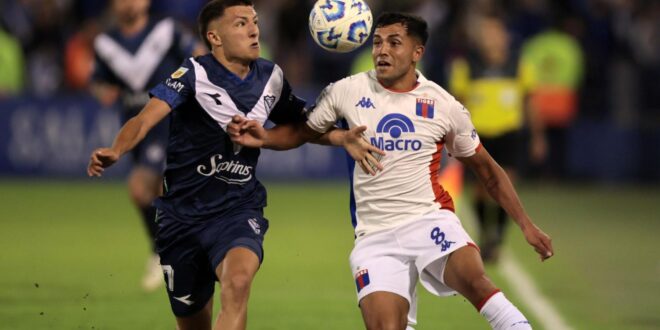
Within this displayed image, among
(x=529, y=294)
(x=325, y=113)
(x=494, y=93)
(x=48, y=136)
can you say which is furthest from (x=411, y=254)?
(x=48, y=136)

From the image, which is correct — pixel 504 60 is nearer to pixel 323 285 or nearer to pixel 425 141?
pixel 323 285

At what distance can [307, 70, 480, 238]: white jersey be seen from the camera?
8.00 m

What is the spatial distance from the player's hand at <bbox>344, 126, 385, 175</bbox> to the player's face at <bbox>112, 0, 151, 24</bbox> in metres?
4.69

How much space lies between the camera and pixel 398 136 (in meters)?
8.00

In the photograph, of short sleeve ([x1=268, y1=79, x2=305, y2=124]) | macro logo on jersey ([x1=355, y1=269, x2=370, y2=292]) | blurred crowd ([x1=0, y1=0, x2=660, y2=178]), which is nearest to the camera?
macro logo on jersey ([x1=355, y1=269, x2=370, y2=292])

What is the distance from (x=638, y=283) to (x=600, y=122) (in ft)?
33.6

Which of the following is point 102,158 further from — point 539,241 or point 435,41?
point 435,41

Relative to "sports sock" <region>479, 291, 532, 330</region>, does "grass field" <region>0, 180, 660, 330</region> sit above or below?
below

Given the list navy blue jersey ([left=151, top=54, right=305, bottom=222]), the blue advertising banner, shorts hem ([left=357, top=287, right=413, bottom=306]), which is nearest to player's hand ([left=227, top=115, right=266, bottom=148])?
navy blue jersey ([left=151, top=54, right=305, bottom=222])

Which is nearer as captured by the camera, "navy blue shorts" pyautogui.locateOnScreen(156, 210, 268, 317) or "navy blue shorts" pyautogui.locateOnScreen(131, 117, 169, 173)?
"navy blue shorts" pyautogui.locateOnScreen(156, 210, 268, 317)

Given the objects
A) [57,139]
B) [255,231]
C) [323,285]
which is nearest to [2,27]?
[57,139]

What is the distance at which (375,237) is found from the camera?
26.3ft

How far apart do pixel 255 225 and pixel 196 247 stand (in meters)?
0.38

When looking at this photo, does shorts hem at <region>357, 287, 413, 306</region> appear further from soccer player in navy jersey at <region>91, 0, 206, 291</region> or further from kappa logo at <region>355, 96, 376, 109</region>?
soccer player in navy jersey at <region>91, 0, 206, 291</region>
